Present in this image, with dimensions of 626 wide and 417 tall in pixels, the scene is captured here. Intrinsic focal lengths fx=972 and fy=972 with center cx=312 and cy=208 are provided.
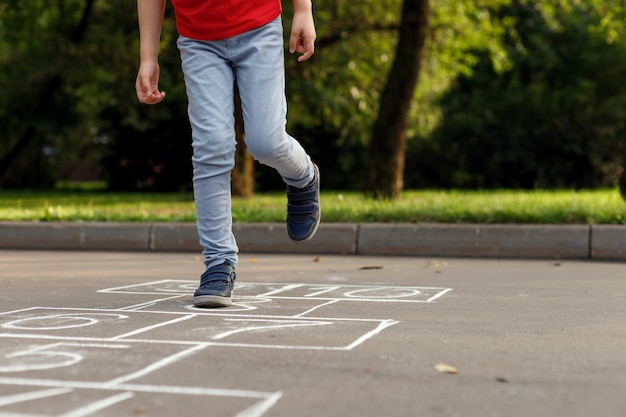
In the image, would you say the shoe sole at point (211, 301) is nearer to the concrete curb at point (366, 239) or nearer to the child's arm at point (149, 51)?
the child's arm at point (149, 51)

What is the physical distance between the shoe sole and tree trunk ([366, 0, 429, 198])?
26.7ft

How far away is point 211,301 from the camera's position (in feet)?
15.8

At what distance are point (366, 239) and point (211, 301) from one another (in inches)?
154

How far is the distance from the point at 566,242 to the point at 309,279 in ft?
8.91

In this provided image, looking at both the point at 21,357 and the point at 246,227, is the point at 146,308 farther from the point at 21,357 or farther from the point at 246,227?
the point at 246,227

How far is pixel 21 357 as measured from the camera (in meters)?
3.59

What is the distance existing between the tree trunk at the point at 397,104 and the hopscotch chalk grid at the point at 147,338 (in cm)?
727

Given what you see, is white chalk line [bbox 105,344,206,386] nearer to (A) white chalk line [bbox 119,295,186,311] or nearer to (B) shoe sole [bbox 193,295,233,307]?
(B) shoe sole [bbox 193,295,233,307]

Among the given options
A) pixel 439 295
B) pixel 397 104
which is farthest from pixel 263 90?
pixel 397 104

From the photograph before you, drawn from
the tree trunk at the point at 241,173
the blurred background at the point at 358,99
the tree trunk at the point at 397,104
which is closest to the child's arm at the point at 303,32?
the tree trunk at the point at 397,104

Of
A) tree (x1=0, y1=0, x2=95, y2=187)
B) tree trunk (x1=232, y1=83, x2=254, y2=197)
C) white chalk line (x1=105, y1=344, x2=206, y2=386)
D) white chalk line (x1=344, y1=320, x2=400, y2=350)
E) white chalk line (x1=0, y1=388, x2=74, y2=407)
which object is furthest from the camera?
tree (x1=0, y1=0, x2=95, y2=187)

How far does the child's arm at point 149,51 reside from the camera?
190 inches

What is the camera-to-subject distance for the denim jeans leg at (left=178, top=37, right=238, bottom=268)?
478 cm

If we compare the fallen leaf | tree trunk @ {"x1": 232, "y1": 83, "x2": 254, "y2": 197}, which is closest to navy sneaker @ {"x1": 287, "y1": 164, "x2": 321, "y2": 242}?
the fallen leaf
